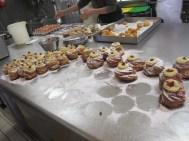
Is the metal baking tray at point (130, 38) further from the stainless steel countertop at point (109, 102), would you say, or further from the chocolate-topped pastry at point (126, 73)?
the chocolate-topped pastry at point (126, 73)

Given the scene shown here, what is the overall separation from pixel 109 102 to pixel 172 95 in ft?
0.83

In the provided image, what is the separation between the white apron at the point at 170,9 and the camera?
1.94m

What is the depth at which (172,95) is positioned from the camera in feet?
2.44

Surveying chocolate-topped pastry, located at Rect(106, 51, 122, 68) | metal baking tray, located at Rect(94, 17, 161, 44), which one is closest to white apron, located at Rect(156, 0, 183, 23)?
metal baking tray, located at Rect(94, 17, 161, 44)

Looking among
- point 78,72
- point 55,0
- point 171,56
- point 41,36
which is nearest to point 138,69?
point 171,56

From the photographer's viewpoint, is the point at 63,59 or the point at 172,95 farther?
the point at 63,59

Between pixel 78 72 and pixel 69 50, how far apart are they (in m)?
0.25

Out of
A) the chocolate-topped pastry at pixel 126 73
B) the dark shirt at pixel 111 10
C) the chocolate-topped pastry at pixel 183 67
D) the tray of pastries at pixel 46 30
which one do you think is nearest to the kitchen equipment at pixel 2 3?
the tray of pastries at pixel 46 30

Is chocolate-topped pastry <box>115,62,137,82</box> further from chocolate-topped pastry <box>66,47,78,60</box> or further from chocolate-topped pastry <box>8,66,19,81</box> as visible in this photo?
chocolate-topped pastry <box>8,66,19,81</box>

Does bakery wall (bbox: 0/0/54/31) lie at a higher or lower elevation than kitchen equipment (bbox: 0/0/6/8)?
lower

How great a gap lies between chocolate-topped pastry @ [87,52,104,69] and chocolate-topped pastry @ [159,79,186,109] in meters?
0.47

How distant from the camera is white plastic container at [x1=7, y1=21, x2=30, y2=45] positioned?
202 centimetres

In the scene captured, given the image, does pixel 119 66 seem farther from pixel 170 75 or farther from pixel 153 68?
pixel 170 75

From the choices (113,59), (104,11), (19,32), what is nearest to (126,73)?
(113,59)
